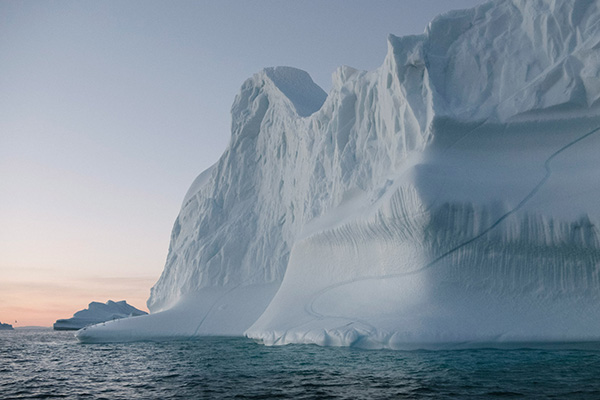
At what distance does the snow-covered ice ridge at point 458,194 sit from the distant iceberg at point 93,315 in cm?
2437

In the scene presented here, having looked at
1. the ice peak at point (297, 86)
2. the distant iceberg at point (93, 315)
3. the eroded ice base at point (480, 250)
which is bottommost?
the distant iceberg at point (93, 315)

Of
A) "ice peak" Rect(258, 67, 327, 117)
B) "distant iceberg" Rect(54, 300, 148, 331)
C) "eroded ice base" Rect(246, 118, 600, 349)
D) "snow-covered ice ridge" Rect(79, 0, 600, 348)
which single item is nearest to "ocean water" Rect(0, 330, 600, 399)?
"eroded ice base" Rect(246, 118, 600, 349)

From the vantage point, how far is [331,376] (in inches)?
261

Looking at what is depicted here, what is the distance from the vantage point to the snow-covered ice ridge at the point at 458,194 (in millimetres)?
9742

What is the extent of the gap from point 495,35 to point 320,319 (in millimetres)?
7857

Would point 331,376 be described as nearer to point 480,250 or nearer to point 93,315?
point 480,250

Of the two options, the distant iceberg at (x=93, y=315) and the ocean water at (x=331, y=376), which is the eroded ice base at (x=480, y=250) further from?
the distant iceberg at (x=93, y=315)

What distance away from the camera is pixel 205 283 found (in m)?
19.5

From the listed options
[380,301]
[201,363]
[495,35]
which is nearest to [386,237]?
[380,301]

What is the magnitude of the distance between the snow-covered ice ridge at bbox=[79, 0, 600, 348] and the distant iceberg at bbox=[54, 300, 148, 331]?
24.4 m

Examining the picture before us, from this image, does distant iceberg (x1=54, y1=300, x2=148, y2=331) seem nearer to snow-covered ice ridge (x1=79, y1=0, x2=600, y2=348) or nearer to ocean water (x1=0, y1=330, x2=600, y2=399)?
snow-covered ice ridge (x1=79, y1=0, x2=600, y2=348)

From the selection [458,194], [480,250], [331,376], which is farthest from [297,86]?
[331,376]

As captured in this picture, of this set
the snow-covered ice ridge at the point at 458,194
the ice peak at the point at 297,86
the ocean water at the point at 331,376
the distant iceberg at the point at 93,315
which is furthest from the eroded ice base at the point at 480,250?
the distant iceberg at the point at 93,315

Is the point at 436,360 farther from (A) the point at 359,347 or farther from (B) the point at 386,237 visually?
(B) the point at 386,237
